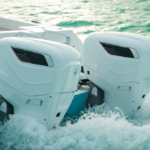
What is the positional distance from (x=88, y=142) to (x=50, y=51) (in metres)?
0.66

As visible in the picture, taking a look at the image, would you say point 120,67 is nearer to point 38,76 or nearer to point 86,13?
point 38,76

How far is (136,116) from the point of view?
2266mm

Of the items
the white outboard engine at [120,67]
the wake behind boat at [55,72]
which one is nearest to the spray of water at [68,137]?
the wake behind boat at [55,72]

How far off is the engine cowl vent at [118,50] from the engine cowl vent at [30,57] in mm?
696

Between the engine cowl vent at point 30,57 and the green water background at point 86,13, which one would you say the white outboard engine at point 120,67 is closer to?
the engine cowl vent at point 30,57

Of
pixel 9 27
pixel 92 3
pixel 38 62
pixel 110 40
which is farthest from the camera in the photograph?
pixel 92 3

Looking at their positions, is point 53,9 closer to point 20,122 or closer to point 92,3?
point 92,3

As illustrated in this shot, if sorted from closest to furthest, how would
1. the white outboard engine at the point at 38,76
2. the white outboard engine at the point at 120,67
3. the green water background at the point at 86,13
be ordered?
the white outboard engine at the point at 38,76 < the white outboard engine at the point at 120,67 < the green water background at the point at 86,13

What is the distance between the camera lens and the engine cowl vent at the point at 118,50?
6.57ft

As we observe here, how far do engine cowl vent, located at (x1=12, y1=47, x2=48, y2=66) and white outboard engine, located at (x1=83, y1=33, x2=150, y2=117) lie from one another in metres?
0.69

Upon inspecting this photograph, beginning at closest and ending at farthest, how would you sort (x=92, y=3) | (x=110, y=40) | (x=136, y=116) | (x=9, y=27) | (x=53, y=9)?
(x=110, y=40), (x=136, y=116), (x=9, y=27), (x=53, y=9), (x=92, y=3)

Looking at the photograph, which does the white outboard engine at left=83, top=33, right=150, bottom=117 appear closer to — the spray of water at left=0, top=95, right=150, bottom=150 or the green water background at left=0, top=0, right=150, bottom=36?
the spray of water at left=0, top=95, right=150, bottom=150

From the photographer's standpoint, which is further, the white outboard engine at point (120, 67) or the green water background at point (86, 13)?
the green water background at point (86, 13)

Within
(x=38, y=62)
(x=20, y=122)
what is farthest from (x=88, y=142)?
(x=38, y=62)
